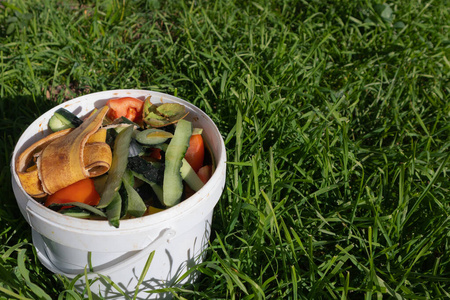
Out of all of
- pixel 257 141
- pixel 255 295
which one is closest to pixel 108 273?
pixel 255 295

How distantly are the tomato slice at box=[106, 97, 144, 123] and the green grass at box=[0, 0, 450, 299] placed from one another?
1.46 ft

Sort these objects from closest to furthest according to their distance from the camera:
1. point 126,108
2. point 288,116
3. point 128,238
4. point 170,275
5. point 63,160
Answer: point 128,238 → point 63,160 → point 170,275 → point 126,108 → point 288,116

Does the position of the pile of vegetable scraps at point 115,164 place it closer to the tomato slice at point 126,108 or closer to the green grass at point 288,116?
the tomato slice at point 126,108

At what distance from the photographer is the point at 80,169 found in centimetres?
148

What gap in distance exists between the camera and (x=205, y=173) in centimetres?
168

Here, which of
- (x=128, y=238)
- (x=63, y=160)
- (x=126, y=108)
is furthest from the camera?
(x=126, y=108)

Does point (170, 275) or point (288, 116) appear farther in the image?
point (288, 116)

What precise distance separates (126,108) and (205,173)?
44 cm

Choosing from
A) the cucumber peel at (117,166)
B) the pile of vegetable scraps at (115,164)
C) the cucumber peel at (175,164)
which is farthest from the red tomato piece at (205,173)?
the cucumber peel at (117,166)

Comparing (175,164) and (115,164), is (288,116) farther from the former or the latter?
(115,164)

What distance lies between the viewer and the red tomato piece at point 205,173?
167 centimetres

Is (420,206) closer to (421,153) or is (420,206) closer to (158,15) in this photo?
(421,153)

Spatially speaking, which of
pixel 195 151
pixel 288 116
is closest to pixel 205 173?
pixel 195 151

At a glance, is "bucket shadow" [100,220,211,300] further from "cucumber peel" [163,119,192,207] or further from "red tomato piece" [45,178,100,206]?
"red tomato piece" [45,178,100,206]
